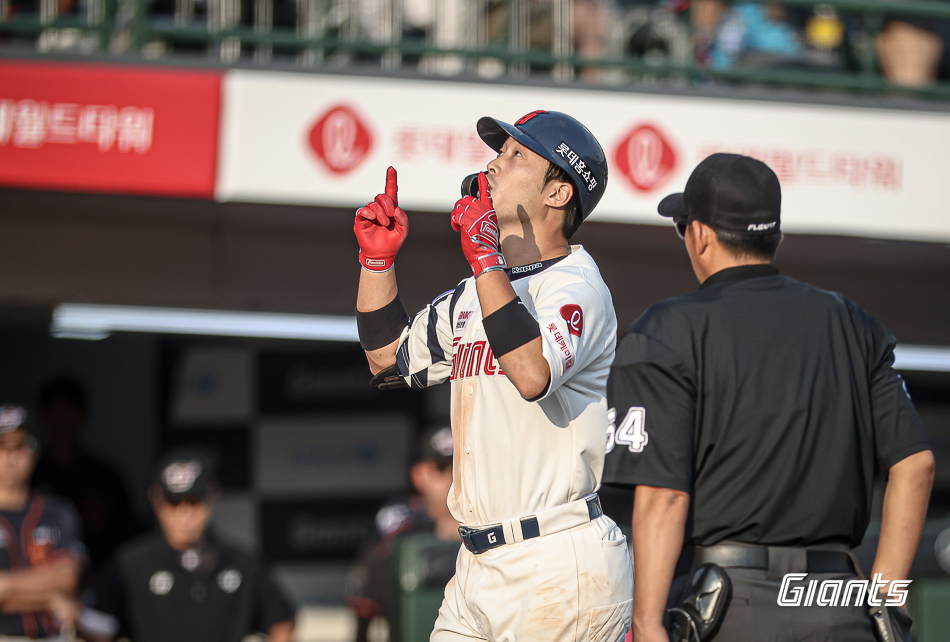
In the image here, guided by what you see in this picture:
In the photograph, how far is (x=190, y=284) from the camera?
5.60 metres

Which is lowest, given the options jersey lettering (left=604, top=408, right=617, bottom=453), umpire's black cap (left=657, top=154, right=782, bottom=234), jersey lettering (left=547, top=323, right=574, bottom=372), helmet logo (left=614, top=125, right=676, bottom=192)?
jersey lettering (left=604, top=408, right=617, bottom=453)

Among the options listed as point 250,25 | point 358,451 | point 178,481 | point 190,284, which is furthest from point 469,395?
point 358,451

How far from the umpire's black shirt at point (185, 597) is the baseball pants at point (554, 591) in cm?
315

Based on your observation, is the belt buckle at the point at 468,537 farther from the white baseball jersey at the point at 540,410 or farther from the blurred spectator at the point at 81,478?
the blurred spectator at the point at 81,478

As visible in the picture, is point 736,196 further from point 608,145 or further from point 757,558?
point 608,145

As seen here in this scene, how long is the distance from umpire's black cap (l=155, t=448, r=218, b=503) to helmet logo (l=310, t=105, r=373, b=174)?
158cm

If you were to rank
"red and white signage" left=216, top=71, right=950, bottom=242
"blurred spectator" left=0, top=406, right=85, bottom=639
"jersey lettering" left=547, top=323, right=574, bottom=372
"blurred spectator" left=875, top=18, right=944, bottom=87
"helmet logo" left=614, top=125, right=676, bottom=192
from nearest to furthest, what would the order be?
"jersey lettering" left=547, top=323, right=574, bottom=372, "blurred spectator" left=0, top=406, right=85, bottom=639, "red and white signage" left=216, top=71, right=950, bottom=242, "helmet logo" left=614, top=125, right=676, bottom=192, "blurred spectator" left=875, top=18, right=944, bottom=87

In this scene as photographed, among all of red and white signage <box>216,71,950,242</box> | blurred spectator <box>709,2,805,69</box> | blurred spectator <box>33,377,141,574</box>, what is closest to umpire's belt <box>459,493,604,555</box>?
red and white signage <box>216,71,950,242</box>

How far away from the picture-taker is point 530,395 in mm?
1838

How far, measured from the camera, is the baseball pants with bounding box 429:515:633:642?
6.30 feet

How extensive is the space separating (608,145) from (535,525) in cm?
349

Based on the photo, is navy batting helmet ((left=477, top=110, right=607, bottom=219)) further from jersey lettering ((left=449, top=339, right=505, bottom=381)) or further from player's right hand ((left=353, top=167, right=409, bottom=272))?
jersey lettering ((left=449, top=339, right=505, bottom=381))

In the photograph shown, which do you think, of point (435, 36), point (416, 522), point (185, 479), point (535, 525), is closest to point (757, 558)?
point (535, 525)

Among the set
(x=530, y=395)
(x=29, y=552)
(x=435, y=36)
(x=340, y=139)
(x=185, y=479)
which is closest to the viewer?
(x=530, y=395)
